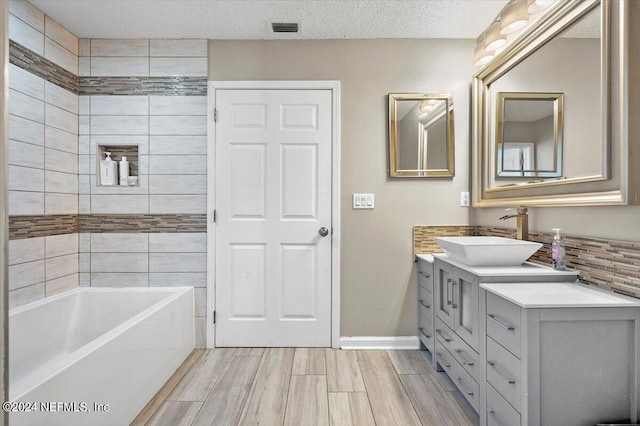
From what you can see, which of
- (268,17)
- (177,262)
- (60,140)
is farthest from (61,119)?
(268,17)

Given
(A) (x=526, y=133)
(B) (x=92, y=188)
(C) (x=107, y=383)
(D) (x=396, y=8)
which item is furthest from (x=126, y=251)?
(A) (x=526, y=133)

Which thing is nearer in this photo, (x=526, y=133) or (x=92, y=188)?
(x=526, y=133)

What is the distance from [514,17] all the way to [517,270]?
4.81 ft

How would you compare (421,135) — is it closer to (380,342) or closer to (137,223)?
(380,342)

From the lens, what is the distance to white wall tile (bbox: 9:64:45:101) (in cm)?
215

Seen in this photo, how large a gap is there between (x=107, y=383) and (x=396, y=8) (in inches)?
105

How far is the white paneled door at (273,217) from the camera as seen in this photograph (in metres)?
2.79

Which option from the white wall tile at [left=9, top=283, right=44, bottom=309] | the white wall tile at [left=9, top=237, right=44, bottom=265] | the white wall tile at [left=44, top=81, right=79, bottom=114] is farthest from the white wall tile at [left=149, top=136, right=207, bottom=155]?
the white wall tile at [left=9, top=283, right=44, bottom=309]

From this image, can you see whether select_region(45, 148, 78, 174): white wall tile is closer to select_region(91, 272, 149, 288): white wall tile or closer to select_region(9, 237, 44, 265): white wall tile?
select_region(9, 237, 44, 265): white wall tile

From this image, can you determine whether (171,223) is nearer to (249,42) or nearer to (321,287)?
(321,287)

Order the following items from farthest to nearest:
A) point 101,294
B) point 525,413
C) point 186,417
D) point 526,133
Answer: point 101,294 < point 526,133 < point 186,417 < point 525,413

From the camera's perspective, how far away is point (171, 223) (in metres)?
2.81

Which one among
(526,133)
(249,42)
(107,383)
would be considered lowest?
(107,383)

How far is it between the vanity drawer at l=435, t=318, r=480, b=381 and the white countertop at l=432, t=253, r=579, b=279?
40cm
